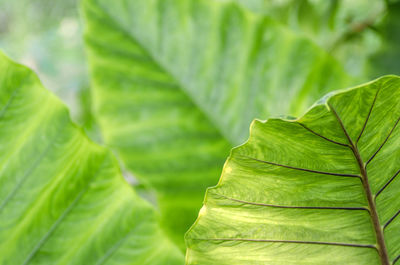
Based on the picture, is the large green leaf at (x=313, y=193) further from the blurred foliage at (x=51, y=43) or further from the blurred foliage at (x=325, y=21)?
the blurred foliage at (x=51, y=43)

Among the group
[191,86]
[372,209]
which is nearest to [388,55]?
[191,86]

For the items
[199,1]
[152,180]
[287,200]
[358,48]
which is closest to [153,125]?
[152,180]

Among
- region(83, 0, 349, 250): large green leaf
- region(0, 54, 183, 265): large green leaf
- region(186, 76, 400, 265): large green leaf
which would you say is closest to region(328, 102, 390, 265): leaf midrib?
region(186, 76, 400, 265): large green leaf

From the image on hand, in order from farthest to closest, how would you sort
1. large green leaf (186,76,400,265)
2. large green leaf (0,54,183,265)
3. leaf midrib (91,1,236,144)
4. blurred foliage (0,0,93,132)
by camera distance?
blurred foliage (0,0,93,132), leaf midrib (91,1,236,144), large green leaf (0,54,183,265), large green leaf (186,76,400,265)

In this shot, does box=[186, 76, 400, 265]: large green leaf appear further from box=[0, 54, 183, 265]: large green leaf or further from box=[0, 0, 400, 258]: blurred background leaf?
box=[0, 0, 400, 258]: blurred background leaf

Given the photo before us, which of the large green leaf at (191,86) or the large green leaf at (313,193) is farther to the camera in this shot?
the large green leaf at (191,86)

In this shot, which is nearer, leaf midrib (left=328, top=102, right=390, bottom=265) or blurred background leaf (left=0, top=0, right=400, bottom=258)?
leaf midrib (left=328, top=102, right=390, bottom=265)

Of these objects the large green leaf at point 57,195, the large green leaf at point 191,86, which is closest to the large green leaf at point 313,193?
the large green leaf at point 57,195
